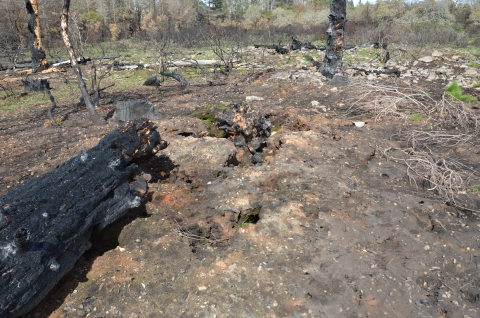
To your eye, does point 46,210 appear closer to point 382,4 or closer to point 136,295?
point 136,295

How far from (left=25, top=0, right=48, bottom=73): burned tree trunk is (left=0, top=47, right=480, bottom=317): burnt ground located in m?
8.63

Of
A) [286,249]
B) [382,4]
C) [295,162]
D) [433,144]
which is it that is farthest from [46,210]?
[382,4]

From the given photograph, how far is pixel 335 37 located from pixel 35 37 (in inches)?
398

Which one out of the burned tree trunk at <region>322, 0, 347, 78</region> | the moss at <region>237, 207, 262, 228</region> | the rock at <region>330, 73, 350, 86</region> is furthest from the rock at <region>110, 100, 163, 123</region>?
the burned tree trunk at <region>322, 0, 347, 78</region>

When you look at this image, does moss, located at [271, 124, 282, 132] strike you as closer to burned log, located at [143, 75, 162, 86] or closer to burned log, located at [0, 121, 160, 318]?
burned log, located at [0, 121, 160, 318]

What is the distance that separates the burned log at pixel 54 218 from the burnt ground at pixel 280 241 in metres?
0.28

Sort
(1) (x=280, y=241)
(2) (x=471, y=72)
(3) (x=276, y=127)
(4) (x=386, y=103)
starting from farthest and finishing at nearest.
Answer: (2) (x=471, y=72), (4) (x=386, y=103), (3) (x=276, y=127), (1) (x=280, y=241)

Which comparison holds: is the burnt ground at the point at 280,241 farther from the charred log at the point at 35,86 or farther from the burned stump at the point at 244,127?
the charred log at the point at 35,86

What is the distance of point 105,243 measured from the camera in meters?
3.01

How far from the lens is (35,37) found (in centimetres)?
1166

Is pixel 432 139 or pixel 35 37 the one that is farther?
pixel 35 37

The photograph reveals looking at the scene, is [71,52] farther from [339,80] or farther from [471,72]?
[471,72]

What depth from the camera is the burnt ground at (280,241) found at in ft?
7.97

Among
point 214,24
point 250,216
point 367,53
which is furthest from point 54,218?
point 214,24
